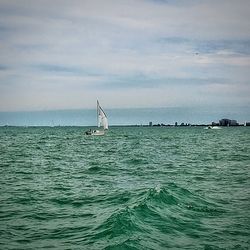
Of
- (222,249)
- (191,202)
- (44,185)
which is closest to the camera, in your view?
(222,249)

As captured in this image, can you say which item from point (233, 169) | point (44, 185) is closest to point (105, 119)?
Result: point (233, 169)

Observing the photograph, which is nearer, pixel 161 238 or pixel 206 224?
pixel 161 238

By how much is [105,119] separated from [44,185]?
8906 cm

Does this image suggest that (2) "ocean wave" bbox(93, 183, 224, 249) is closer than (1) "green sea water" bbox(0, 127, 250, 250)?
No

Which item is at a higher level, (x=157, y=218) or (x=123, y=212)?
(x=123, y=212)

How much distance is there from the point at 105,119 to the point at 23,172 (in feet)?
272

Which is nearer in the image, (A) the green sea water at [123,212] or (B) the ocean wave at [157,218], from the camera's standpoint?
(A) the green sea water at [123,212]

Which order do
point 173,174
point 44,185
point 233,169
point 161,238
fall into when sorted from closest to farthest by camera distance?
point 161,238
point 44,185
point 173,174
point 233,169

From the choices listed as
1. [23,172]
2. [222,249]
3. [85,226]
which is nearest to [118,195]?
[85,226]

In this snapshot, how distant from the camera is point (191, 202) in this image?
1686cm

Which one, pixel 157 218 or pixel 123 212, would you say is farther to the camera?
pixel 123 212

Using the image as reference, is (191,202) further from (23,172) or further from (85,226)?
(23,172)

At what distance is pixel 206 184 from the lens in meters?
22.7

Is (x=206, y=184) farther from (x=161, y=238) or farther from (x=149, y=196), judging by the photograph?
(x=161, y=238)
